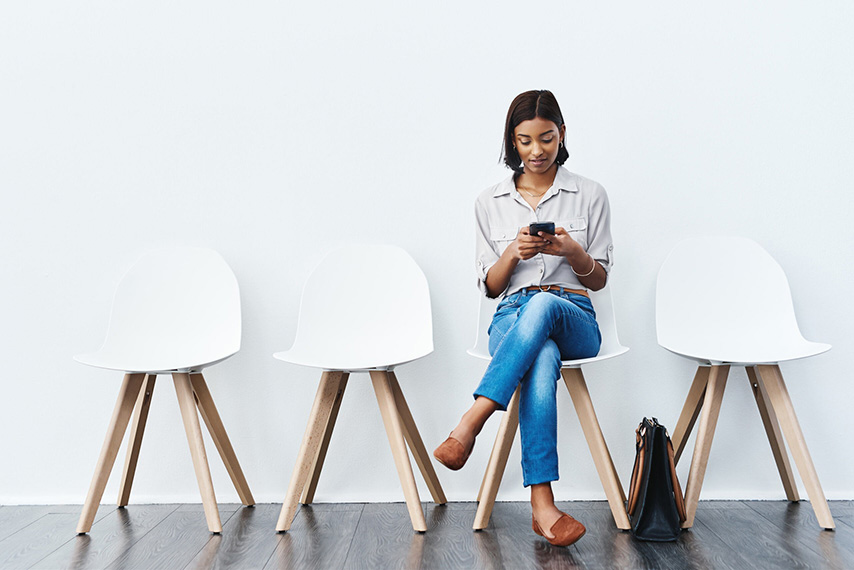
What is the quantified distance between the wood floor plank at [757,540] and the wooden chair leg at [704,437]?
0.27 feet

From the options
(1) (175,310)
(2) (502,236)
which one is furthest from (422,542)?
(1) (175,310)

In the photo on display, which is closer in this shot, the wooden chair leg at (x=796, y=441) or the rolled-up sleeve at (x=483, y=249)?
the wooden chair leg at (x=796, y=441)

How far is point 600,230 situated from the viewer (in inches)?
80.8

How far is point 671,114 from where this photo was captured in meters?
2.36

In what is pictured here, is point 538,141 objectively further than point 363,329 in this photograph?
No

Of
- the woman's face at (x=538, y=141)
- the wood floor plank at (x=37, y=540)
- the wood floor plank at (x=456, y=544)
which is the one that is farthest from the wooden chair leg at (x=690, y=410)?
the wood floor plank at (x=37, y=540)

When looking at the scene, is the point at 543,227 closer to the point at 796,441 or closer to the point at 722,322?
the point at 722,322

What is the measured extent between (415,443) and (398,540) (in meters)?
0.37

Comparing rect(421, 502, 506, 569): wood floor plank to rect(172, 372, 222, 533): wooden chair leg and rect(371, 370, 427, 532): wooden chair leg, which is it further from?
rect(172, 372, 222, 533): wooden chair leg

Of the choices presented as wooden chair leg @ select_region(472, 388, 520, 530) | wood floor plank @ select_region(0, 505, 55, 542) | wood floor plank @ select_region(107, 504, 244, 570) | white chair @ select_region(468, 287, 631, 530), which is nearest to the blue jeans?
white chair @ select_region(468, 287, 631, 530)

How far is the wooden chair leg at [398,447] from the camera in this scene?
188 cm

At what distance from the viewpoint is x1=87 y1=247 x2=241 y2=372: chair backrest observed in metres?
2.19

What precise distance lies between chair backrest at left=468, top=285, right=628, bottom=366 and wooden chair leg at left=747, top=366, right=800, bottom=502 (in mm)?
452

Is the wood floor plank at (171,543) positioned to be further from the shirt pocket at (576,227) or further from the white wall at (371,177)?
the shirt pocket at (576,227)
